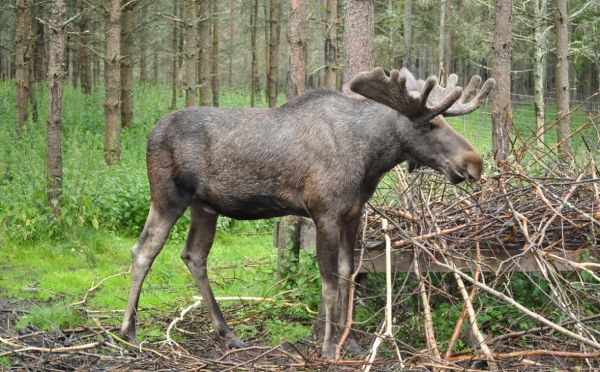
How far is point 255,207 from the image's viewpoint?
6.77 meters

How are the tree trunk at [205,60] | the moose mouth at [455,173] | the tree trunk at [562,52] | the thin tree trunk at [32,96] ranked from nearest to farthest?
the moose mouth at [455,173] → the tree trunk at [562,52] → the thin tree trunk at [32,96] → the tree trunk at [205,60]

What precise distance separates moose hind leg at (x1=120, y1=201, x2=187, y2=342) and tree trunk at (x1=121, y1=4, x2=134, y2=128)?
12.8 meters

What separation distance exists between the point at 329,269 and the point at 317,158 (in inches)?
34.4

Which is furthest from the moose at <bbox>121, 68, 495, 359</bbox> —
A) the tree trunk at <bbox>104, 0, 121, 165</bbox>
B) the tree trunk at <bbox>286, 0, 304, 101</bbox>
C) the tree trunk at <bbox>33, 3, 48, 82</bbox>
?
the tree trunk at <bbox>33, 3, 48, 82</bbox>

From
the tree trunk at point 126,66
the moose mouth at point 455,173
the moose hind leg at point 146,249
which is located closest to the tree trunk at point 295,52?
the moose hind leg at point 146,249

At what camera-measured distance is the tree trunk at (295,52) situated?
931 cm

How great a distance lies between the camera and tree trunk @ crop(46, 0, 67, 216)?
10.9m

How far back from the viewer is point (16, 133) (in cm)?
1814

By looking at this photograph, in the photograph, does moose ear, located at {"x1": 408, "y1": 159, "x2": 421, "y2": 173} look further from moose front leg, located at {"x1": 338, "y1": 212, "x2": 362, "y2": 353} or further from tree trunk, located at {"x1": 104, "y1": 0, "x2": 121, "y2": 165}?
tree trunk, located at {"x1": 104, "y1": 0, "x2": 121, "y2": 165}

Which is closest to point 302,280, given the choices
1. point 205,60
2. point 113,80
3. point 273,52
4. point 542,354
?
point 542,354

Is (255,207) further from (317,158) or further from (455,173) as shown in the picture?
(455,173)

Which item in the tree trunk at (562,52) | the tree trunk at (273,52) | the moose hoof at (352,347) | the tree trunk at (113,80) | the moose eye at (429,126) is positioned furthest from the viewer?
the tree trunk at (273,52)

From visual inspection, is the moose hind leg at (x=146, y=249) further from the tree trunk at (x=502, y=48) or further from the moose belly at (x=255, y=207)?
the tree trunk at (x=502, y=48)

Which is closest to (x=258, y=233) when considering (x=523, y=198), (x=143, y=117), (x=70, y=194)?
(x=70, y=194)
